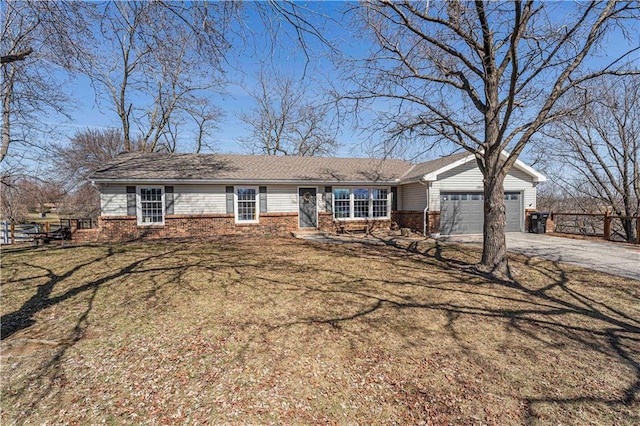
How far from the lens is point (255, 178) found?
44.1 feet

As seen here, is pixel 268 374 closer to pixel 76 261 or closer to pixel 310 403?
pixel 310 403


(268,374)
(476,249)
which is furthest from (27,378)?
(476,249)

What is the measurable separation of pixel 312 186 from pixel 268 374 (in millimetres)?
11680

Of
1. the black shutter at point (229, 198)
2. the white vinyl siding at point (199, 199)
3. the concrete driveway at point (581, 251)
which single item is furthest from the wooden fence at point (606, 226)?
the white vinyl siding at point (199, 199)

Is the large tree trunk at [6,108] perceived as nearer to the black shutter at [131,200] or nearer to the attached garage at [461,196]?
the black shutter at [131,200]

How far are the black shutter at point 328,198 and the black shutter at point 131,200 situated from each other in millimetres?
8377

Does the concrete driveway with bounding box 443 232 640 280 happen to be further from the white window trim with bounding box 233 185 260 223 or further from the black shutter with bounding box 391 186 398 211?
the white window trim with bounding box 233 185 260 223

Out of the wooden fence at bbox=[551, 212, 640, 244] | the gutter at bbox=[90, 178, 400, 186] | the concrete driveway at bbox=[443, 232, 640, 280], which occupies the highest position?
the gutter at bbox=[90, 178, 400, 186]

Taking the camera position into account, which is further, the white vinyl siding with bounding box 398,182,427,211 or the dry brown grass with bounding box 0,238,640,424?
the white vinyl siding with bounding box 398,182,427,211

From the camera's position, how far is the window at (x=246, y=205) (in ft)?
44.7


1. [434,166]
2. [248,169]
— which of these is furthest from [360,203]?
[248,169]

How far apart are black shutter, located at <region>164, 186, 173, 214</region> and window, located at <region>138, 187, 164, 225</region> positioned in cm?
15

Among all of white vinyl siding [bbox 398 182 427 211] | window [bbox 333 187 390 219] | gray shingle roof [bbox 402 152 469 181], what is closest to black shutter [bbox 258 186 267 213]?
window [bbox 333 187 390 219]

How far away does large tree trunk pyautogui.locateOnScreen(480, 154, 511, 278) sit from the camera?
757 centimetres
